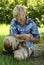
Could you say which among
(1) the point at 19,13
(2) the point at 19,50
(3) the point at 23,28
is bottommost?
(2) the point at 19,50

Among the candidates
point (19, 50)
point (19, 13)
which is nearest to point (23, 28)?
point (19, 13)

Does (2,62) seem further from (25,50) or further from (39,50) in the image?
(39,50)

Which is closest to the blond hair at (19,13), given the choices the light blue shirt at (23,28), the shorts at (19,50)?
the light blue shirt at (23,28)

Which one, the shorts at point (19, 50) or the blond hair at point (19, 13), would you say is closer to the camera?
the shorts at point (19, 50)

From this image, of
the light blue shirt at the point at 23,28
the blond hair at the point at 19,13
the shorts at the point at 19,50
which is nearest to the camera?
the shorts at the point at 19,50

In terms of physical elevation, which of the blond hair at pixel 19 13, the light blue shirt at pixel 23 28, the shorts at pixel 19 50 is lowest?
the shorts at pixel 19 50

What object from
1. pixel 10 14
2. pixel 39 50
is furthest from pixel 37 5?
pixel 39 50

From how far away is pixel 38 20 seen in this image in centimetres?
1220

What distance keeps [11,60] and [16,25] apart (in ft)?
2.54

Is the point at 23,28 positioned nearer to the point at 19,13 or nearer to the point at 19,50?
the point at 19,13

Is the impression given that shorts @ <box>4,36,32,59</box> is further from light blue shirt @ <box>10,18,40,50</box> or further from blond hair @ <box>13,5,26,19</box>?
blond hair @ <box>13,5,26,19</box>

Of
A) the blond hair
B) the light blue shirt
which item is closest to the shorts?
the light blue shirt

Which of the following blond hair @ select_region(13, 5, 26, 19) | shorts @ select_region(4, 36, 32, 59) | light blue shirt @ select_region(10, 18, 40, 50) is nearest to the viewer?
shorts @ select_region(4, 36, 32, 59)

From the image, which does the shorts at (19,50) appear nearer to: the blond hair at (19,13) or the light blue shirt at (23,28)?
the light blue shirt at (23,28)
